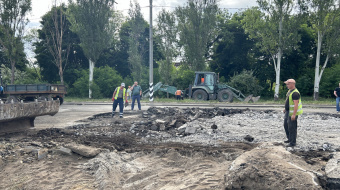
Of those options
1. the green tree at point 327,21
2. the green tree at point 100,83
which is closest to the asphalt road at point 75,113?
the green tree at point 327,21

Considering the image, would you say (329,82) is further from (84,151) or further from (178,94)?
(84,151)

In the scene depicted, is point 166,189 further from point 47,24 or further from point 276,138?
point 47,24

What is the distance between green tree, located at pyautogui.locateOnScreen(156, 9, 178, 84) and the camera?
3114 cm

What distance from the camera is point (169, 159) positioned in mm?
5988

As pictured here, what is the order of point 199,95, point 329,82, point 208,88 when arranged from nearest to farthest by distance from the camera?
point 208,88 < point 199,95 < point 329,82

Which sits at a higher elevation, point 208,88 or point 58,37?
point 58,37

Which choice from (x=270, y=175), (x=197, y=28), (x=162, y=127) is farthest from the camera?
(x=197, y=28)

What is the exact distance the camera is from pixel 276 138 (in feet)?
25.8

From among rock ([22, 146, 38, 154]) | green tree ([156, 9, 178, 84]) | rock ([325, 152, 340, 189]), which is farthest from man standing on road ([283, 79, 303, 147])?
green tree ([156, 9, 178, 84])

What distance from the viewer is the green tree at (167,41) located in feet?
102

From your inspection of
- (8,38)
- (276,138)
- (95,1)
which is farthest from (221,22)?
(276,138)

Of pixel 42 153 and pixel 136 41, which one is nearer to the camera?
pixel 42 153

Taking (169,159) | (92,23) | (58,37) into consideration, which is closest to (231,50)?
(92,23)

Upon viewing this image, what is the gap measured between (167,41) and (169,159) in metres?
27.1
